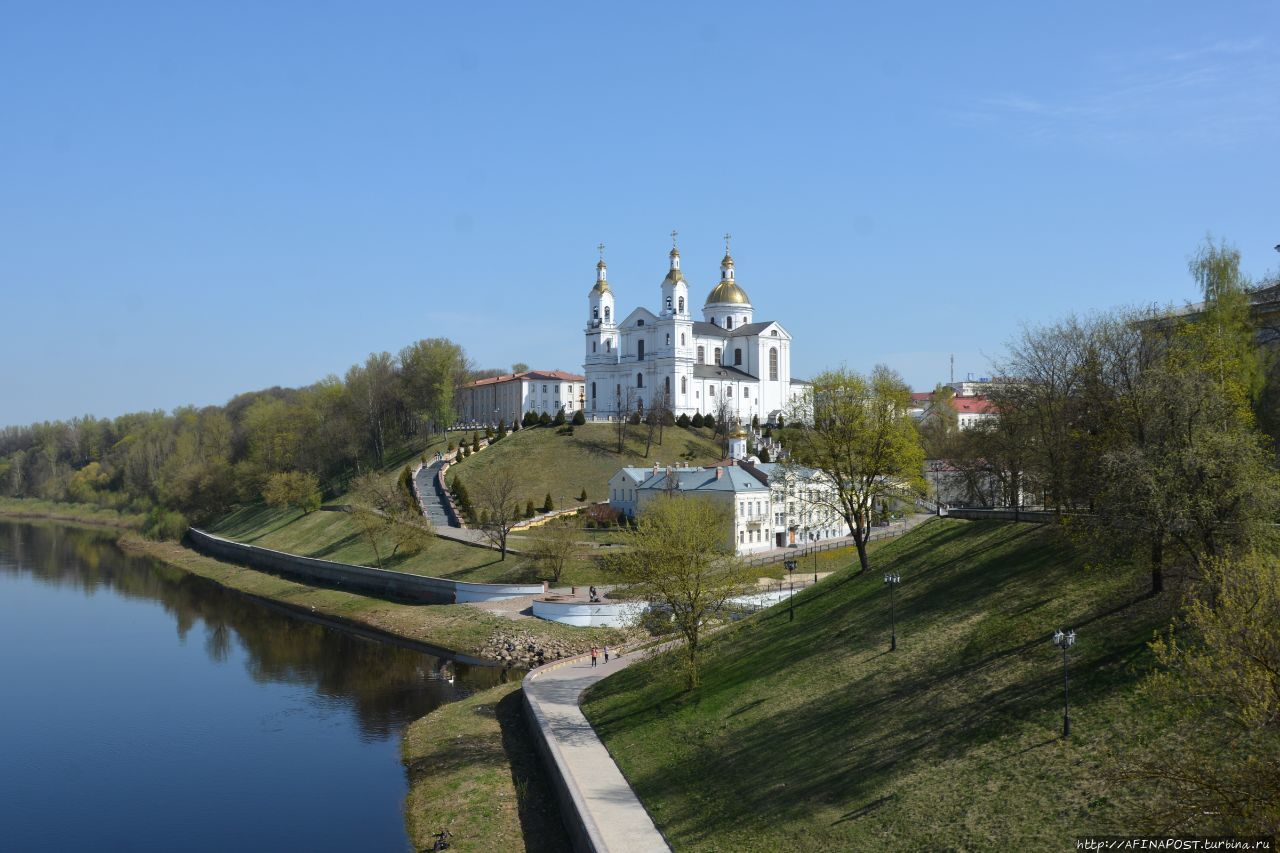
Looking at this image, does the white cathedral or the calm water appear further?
the white cathedral

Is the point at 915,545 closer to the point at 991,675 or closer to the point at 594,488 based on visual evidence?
the point at 991,675

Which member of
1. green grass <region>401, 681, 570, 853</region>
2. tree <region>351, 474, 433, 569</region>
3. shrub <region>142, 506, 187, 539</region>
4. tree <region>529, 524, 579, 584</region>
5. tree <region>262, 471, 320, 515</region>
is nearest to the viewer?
green grass <region>401, 681, 570, 853</region>

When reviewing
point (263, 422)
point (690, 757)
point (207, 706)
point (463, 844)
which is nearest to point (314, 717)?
point (207, 706)

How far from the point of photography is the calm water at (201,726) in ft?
80.6

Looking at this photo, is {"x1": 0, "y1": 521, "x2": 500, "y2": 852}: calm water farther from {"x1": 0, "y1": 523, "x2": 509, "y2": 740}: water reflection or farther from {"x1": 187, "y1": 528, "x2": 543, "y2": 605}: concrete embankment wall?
{"x1": 187, "y1": 528, "x2": 543, "y2": 605}: concrete embankment wall

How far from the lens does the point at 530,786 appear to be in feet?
83.0

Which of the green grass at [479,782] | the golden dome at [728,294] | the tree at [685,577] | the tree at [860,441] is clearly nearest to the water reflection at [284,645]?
the green grass at [479,782]

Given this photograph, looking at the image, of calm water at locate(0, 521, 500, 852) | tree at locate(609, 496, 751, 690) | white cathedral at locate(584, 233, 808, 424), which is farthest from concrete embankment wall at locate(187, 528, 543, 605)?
white cathedral at locate(584, 233, 808, 424)

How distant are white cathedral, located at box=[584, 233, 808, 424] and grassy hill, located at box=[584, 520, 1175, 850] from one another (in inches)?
2294

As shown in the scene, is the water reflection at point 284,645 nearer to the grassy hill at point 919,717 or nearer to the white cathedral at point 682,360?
the grassy hill at point 919,717

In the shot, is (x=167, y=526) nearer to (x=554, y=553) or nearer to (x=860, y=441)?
Result: (x=554, y=553)

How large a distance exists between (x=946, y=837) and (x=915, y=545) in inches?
710

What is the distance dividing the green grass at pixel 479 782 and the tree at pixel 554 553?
57.4ft

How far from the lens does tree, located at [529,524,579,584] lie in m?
50.8
